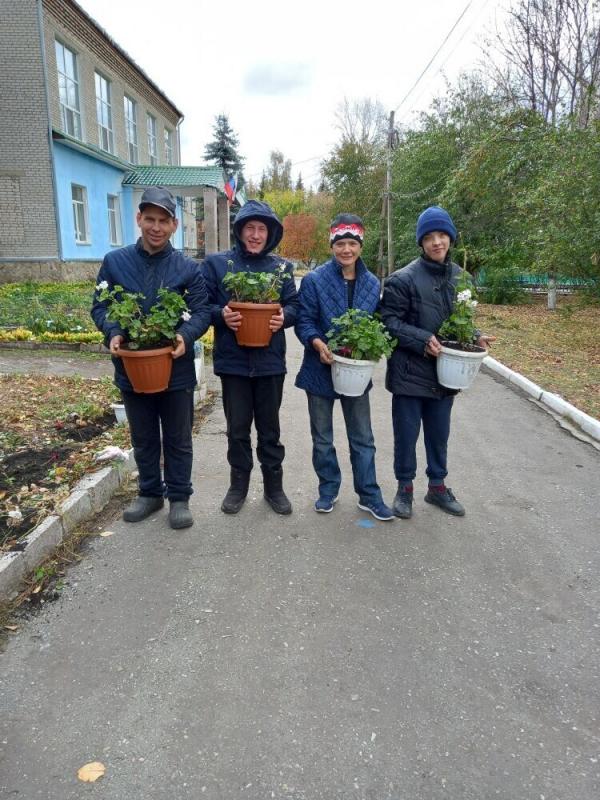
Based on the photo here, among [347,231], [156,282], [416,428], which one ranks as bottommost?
[416,428]

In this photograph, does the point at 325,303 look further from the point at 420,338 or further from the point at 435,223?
the point at 435,223

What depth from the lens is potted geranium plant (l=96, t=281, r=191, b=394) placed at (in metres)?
3.20

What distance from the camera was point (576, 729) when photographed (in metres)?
2.15

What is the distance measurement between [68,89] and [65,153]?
2505mm

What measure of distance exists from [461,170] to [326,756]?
15625 mm

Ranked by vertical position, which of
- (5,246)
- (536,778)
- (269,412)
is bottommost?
(536,778)

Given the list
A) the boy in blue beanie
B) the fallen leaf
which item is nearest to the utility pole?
the boy in blue beanie

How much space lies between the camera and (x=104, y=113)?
20.0 m

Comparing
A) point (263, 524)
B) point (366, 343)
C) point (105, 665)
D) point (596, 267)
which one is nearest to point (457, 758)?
point (105, 665)

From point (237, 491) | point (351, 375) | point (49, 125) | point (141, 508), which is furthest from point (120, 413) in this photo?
point (49, 125)

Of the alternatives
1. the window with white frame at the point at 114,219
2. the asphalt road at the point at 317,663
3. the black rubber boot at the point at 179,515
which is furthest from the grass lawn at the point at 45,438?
the window with white frame at the point at 114,219

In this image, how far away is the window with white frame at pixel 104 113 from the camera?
63.5 feet

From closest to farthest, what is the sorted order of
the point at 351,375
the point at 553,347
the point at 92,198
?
the point at 351,375 < the point at 553,347 < the point at 92,198

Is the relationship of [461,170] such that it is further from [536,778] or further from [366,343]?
[536,778]
